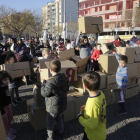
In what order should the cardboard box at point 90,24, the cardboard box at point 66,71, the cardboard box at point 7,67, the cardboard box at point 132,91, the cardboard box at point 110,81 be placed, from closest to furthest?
the cardboard box at point 66,71
the cardboard box at point 7,67
the cardboard box at point 110,81
the cardboard box at point 132,91
the cardboard box at point 90,24

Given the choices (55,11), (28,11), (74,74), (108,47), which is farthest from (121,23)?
(55,11)

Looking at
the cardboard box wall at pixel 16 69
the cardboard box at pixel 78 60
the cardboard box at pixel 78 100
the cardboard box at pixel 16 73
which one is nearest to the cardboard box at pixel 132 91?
the cardboard box at pixel 78 60

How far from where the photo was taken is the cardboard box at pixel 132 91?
14.1 feet

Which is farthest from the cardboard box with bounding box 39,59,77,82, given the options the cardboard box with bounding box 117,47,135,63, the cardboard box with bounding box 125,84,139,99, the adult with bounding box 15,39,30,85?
the adult with bounding box 15,39,30,85

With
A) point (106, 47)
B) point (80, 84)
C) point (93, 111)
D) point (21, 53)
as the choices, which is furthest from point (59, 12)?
point (93, 111)

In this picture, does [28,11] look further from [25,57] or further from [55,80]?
[55,80]

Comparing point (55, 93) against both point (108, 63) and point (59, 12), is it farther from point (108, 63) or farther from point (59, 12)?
point (59, 12)

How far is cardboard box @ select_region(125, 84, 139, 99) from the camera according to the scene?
429 centimetres

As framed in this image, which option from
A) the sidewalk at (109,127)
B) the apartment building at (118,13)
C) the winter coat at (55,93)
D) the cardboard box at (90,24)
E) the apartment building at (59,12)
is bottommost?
the sidewalk at (109,127)

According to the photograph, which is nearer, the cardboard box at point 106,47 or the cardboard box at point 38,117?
the cardboard box at point 38,117

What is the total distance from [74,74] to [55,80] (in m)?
0.99

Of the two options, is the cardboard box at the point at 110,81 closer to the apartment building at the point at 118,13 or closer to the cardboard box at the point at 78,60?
the cardboard box at the point at 78,60

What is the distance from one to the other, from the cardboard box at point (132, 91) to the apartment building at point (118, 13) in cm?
3297

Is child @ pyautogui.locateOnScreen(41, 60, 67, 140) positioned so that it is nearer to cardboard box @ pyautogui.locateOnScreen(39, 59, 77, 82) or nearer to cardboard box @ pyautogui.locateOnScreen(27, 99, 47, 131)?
cardboard box @ pyautogui.locateOnScreen(27, 99, 47, 131)
